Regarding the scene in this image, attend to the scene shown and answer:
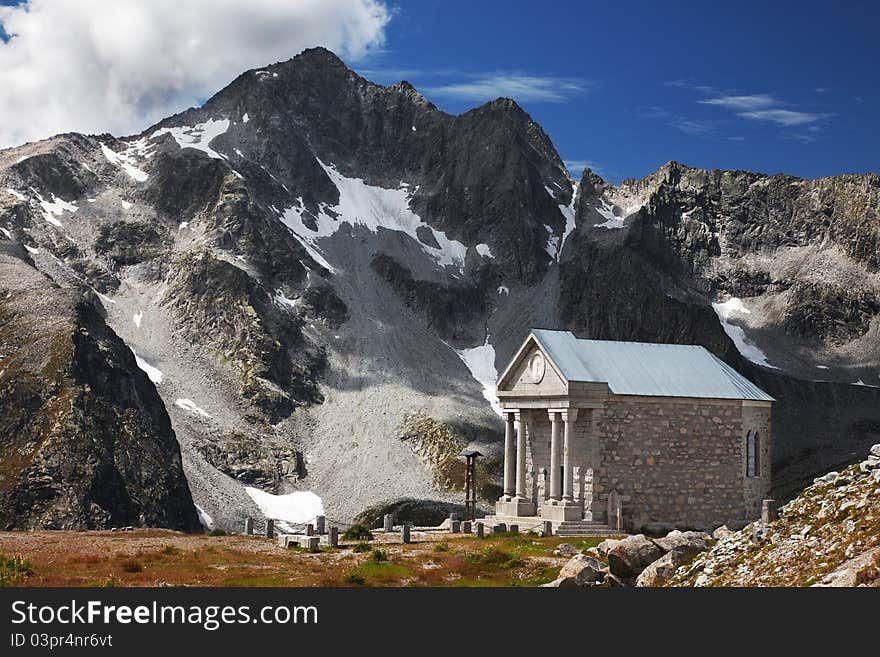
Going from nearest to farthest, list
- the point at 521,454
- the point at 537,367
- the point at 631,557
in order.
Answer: the point at 631,557, the point at 537,367, the point at 521,454

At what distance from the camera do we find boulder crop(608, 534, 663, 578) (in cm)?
3253

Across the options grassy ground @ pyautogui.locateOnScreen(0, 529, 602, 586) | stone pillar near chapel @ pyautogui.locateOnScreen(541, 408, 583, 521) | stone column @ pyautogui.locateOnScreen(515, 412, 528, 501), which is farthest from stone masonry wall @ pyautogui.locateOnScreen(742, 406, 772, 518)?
grassy ground @ pyautogui.locateOnScreen(0, 529, 602, 586)

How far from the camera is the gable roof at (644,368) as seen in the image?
188 feet

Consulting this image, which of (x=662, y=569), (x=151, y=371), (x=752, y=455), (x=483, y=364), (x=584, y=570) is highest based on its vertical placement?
(x=483, y=364)

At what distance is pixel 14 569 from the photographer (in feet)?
114

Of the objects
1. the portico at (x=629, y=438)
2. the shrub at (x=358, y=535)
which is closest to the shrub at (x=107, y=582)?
the shrub at (x=358, y=535)

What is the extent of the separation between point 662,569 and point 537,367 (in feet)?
96.9

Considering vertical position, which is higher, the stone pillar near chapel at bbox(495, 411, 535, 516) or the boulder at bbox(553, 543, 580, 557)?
the stone pillar near chapel at bbox(495, 411, 535, 516)

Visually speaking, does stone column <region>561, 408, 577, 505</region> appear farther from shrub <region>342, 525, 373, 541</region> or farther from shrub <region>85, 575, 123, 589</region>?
shrub <region>85, 575, 123, 589</region>

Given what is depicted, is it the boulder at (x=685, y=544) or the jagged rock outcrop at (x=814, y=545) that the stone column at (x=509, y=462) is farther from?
the jagged rock outcrop at (x=814, y=545)

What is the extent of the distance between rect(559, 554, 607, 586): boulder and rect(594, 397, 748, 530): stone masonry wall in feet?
75.3

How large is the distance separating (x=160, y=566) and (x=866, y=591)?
2490 cm

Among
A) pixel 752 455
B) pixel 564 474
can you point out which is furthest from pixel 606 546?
pixel 752 455

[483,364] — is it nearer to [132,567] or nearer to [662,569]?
[132,567]
